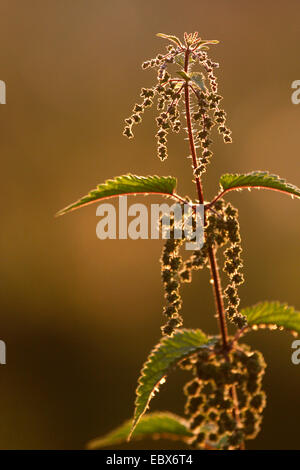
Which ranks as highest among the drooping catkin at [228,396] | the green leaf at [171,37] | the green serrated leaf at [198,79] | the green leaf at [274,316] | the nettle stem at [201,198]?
the green leaf at [171,37]

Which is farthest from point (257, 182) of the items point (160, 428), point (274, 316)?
point (160, 428)

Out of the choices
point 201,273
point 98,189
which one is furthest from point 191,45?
point 201,273

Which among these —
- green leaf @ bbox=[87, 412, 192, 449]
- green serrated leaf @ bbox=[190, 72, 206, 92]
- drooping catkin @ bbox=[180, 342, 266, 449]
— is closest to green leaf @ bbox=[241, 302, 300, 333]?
drooping catkin @ bbox=[180, 342, 266, 449]

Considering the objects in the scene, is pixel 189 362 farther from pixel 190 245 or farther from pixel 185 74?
pixel 185 74

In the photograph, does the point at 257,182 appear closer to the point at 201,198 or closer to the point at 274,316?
the point at 201,198

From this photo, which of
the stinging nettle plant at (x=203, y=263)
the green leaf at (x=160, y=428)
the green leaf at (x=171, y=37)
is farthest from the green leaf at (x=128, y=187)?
the green leaf at (x=160, y=428)

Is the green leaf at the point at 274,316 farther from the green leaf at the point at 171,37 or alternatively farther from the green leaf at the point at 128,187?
the green leaf at the point at 171,37
